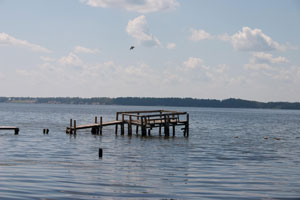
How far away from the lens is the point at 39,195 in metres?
→ 14.7

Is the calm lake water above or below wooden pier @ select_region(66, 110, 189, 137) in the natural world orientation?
below

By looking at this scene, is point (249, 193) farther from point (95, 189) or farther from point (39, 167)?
point (39, 167)

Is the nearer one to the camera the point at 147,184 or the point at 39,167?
the point at 147,184

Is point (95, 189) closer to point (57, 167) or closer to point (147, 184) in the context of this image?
point (147, 184)

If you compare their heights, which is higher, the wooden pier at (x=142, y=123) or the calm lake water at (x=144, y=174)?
the wooden pier at (x=142, y=123)

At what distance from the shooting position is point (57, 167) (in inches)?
832

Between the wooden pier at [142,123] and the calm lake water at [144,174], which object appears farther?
the wooden pier at [142,123]

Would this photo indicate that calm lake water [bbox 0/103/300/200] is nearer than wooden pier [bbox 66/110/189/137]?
Yes

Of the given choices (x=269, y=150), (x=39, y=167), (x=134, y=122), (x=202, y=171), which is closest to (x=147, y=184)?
(x=202, y=171)

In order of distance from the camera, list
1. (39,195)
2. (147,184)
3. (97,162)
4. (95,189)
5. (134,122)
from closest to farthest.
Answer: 1. (39,195)
2. (95,189)
3. (147,184)
4. (97,162)
5. (134,122)

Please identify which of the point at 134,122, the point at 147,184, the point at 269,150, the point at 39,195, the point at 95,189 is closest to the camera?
the point at 39,195

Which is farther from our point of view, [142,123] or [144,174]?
[142,123]

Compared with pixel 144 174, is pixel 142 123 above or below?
above

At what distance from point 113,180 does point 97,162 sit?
554 centimetres
